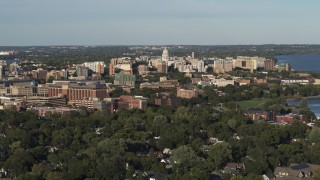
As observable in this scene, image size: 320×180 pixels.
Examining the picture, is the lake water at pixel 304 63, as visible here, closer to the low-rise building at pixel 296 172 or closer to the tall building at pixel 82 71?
the tall building at pixel 82 71

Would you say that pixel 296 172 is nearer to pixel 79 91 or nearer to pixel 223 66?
pixel 79 91

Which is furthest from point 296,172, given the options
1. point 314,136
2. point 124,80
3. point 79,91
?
point 124,80

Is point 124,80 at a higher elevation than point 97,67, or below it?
below

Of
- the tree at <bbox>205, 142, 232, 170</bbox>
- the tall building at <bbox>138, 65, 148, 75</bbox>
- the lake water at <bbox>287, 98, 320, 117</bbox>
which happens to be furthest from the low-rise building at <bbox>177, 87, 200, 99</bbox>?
the tree at <bbox>205, 142, 232, 170</bbox>

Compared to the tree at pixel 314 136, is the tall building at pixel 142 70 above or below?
below

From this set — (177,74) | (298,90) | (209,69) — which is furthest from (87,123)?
(209,69)

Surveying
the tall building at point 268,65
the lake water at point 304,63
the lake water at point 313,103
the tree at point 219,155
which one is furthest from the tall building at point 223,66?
the tree at point 219,155

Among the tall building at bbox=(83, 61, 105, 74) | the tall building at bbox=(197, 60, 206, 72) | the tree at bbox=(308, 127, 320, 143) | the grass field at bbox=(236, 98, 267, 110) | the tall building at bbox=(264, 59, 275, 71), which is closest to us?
the tree at bbox=(308, 127, 320, 143)

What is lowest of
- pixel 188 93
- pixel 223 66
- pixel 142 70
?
pixel 188 93

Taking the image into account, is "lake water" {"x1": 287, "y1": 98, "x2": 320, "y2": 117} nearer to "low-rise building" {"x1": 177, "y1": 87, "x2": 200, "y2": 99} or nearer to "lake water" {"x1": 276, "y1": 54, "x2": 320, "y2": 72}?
"low-rise building" {"x1": 177, "y1": 87, "x2": 200, "y2": 99}

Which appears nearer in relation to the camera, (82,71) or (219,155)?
(219,155)

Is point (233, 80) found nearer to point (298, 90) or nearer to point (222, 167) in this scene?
point (298, 90)

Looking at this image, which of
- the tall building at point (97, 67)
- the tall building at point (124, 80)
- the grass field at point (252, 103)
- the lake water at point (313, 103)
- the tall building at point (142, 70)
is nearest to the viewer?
the lake water at point (313, 103)
